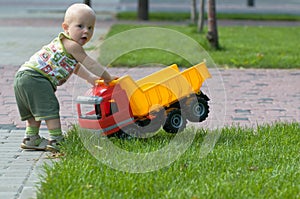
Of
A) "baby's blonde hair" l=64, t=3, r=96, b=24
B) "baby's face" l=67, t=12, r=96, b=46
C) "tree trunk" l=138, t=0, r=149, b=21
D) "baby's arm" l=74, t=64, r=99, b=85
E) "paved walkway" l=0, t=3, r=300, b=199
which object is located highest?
"baby's blonde hair" l=64, t=3, r=96, b=24

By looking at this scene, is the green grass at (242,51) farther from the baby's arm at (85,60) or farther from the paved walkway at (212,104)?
the baby's arm at (85,60)

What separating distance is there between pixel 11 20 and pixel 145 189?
1650 centimetres

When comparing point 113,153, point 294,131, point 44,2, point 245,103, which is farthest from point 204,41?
point 44,2

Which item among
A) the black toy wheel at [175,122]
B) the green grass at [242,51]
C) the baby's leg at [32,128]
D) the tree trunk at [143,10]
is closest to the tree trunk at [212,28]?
the green grass at [242,51]

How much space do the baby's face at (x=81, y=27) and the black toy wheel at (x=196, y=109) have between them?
994 millimetres

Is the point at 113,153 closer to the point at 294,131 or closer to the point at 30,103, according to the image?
the point at 30,103

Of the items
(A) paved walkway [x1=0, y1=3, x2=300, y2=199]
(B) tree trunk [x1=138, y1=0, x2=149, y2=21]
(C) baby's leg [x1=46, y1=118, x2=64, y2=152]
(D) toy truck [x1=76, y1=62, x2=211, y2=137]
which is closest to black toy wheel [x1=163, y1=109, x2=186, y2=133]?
(D) toy truck [x1=76, y1=62, x2=211, y2=137]

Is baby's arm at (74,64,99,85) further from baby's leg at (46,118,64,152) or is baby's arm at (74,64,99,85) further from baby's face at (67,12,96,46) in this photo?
baby's leg at (46,118,64,152)

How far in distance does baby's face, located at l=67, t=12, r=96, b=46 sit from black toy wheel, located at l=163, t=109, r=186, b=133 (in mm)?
901

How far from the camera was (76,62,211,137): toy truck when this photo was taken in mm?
5816

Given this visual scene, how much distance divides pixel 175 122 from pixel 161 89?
317 mm

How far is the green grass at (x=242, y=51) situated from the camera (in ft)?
37.5

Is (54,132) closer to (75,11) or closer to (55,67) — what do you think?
(55,67)

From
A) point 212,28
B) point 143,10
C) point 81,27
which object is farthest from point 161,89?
point 143,10
